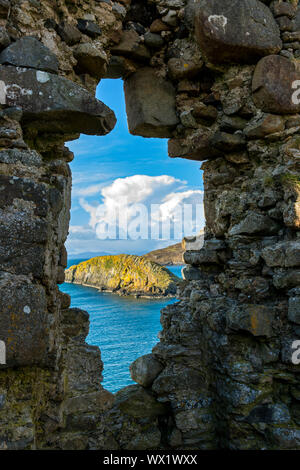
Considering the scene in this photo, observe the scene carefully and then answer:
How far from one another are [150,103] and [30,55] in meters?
1.57

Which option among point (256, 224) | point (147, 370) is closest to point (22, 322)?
point (147, 370)

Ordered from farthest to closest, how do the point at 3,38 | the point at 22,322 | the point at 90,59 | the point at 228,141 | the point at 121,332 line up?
1. the point at 121,332
2. the point at 228,141
3. the point at 90,59
4. the point at 3,38
5. the point at 22,322

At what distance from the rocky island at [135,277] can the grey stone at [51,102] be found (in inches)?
960

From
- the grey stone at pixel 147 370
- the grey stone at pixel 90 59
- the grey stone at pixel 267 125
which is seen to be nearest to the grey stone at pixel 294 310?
the grey stone at pixel 147 370

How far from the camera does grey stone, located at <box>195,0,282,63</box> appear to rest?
3381mm

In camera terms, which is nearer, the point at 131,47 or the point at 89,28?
the point at 89,28

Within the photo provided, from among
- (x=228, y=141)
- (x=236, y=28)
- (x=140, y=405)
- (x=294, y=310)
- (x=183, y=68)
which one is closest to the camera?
(x=294, y=310)

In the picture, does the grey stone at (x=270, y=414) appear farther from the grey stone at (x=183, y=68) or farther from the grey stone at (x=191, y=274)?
the grey stone at (x=183, y=68)

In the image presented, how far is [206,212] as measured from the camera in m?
4.04

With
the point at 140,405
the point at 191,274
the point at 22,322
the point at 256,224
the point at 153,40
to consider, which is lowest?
the point at 140,405

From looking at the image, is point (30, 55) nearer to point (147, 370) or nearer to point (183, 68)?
point (183, 68)

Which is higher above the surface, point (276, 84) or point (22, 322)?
point (276, 84)

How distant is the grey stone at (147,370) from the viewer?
3328 mm

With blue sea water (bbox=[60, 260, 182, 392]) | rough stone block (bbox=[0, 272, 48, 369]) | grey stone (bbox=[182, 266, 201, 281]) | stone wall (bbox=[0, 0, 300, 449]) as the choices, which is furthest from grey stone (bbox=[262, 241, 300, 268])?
blue sea water (bbox=[60, 260, 182, 392])
